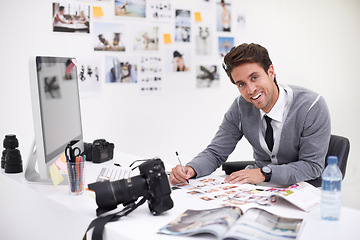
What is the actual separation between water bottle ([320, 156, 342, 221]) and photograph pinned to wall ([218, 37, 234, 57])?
7.83 feet

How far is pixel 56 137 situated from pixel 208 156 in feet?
2.55

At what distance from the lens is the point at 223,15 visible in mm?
3699

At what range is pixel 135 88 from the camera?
327cm

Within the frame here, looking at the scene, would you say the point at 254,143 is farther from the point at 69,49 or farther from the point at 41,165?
the point at 69,49

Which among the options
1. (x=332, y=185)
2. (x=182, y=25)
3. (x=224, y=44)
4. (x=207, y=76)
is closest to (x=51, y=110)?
(x=332, y=185)

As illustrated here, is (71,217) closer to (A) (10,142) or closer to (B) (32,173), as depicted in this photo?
(B) (32,173)

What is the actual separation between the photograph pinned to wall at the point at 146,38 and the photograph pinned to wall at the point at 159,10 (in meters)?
0.08

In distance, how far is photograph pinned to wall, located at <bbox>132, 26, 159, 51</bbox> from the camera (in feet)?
10.6

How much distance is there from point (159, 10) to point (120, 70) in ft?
1.83

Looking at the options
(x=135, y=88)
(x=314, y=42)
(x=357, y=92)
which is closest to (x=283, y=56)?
(x=314, y=42)

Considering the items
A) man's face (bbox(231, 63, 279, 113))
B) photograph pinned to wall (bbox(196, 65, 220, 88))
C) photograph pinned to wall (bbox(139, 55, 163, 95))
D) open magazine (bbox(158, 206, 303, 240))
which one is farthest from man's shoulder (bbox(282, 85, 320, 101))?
photograph pinned to wall (bbox(196, 65, 220, 88))

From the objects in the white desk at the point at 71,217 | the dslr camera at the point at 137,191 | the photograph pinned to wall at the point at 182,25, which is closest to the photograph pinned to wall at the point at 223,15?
the photograph pinned to wall at the point at 182,25

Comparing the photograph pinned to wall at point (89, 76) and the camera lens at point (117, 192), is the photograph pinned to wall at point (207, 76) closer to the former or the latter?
the photograph pinned to wall at point (89, 76)

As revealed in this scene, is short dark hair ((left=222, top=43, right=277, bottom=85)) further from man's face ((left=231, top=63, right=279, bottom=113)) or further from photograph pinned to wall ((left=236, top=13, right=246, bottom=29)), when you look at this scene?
photograph pinned to wall ((left=236, top=13, right=246, bottom=29))
